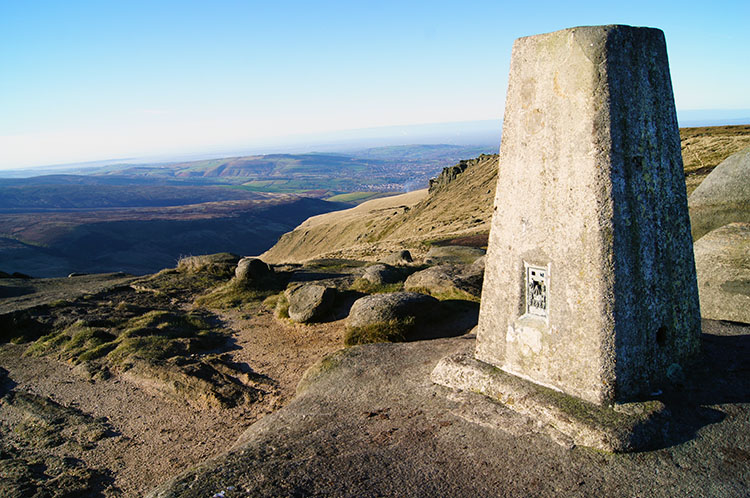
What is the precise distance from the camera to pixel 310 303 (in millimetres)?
14867

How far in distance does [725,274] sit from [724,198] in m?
3.96

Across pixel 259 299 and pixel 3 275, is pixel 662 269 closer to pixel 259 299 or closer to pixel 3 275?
pixel 259 299

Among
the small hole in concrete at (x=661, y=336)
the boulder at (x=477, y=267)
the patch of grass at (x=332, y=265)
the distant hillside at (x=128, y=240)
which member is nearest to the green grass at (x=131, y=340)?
the patch of grass at (x=332, y=265)

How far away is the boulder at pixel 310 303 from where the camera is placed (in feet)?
48.0

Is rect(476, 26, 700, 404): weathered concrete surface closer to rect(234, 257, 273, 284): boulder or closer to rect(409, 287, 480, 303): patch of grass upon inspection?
rect(409, 287, 480, 303): patch of grass

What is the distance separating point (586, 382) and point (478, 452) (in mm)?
1548

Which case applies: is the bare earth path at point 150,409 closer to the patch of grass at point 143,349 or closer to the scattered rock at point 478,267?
the patch of grass at point 143,349

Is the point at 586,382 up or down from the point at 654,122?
down

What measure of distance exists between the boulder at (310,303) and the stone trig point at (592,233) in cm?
878

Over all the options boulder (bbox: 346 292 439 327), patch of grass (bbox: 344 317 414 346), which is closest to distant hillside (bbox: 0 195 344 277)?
boulder (bbox: 346 292 439 327)

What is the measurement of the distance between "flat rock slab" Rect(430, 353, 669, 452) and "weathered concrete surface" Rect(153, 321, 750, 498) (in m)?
0.12

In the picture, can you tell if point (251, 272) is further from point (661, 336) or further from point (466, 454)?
point (661, 336)

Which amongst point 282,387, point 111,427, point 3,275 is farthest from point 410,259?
point 3,275

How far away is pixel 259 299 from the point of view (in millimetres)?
17984
